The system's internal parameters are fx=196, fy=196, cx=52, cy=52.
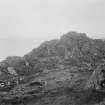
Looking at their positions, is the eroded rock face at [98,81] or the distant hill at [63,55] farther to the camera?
the distant hill at [63,55]

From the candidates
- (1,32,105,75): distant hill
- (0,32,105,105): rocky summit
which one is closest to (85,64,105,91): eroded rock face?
(0,32,105,105): rocky summit

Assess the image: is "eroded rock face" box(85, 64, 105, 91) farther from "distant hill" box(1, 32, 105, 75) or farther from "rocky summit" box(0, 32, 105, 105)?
"distant hill" box(1, 32, 105, 75)

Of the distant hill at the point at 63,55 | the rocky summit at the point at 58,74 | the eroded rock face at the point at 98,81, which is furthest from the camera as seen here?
the distant hill at the point at 63,55

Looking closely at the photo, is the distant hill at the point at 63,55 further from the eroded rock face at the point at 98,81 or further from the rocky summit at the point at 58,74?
the eroded rock face at the point at 98,81

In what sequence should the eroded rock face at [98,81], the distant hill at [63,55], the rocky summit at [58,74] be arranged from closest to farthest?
the eroded rock face at [98,81]
the rocky summit at [58,74]
the distant hill at [63,55]

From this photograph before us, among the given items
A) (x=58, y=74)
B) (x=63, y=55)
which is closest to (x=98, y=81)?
(x=58, y=74)

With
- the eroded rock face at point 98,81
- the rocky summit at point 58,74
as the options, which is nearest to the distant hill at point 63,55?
the rocky summit at point 58,74

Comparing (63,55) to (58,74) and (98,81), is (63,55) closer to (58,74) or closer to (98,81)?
(58,74)

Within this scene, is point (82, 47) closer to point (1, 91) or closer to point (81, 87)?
point (81, 87)
